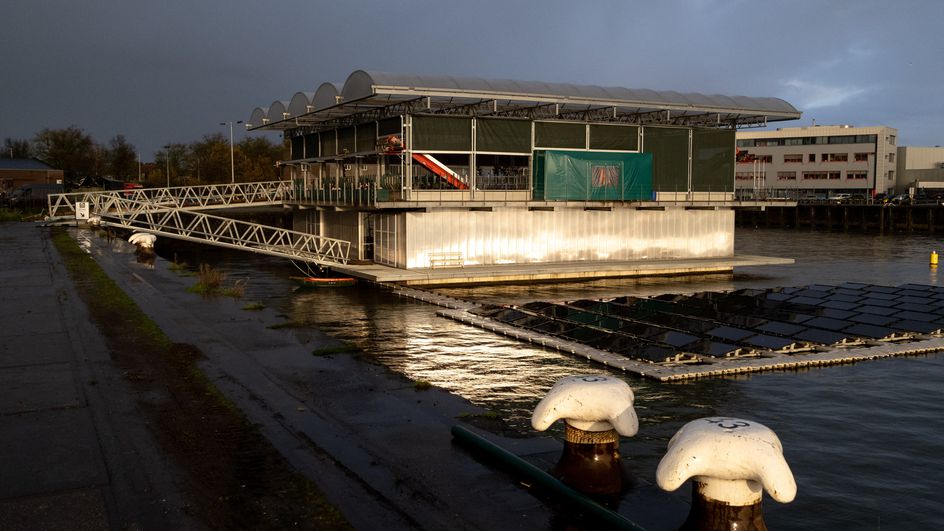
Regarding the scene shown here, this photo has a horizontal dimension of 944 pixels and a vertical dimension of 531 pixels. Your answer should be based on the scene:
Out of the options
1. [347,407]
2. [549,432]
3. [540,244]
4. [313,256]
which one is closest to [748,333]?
Answer: [549,432]

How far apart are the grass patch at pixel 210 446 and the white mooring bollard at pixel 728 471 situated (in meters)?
4.52

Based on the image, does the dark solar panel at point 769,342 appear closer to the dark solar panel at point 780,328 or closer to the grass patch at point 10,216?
the dark solar panel at point 780,328

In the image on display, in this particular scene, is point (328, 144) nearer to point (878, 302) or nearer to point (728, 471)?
point (878, 302)

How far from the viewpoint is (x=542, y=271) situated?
4284cm

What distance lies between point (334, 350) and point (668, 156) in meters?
31.1

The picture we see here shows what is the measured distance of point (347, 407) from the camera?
16750 mm

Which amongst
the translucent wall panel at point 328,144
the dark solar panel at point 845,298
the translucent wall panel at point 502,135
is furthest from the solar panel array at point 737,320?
the translucent wall panel at point 328,144

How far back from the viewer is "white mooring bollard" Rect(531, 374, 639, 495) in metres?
11.1

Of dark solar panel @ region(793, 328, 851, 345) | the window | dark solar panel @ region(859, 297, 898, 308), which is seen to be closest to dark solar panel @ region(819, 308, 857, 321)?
dark solar panel @ region(859, 297, 898, 308)

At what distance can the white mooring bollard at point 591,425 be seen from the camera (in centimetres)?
1108

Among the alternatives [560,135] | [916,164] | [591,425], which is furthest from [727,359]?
[916,164]

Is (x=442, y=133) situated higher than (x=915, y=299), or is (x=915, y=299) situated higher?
(x=442, y=133)

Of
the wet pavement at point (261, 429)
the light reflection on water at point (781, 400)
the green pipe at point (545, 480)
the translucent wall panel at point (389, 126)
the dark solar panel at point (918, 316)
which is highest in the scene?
the translucent wall panel at point (389, 126)

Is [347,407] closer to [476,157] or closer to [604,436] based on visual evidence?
[604,436]
